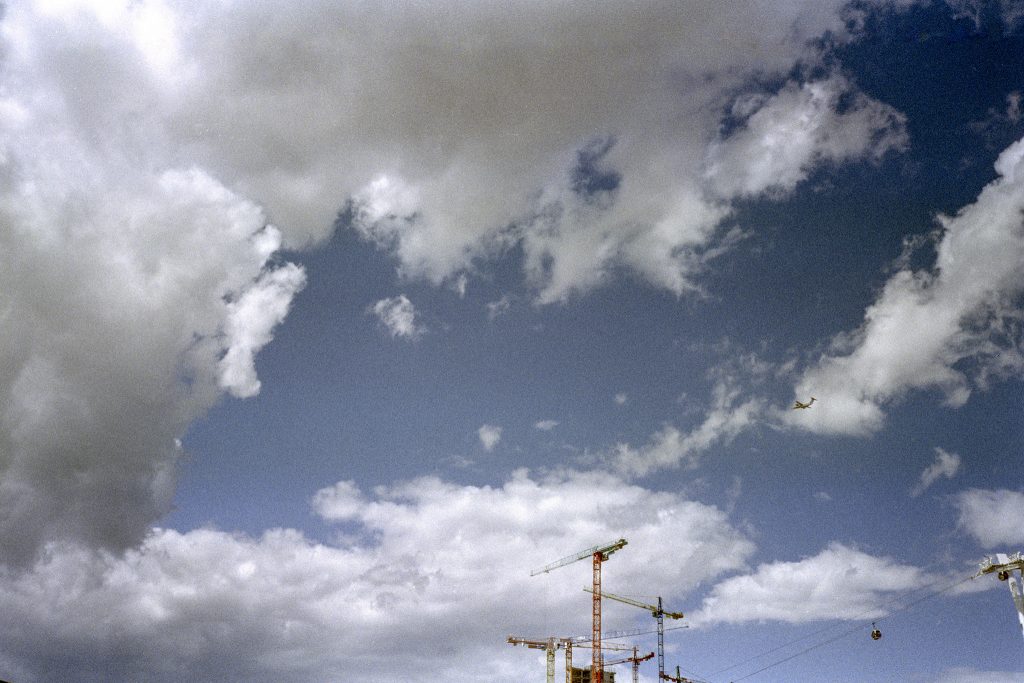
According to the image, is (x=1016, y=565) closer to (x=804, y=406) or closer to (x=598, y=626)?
(x=804, y=406)

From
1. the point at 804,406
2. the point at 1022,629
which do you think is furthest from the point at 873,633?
the point at 804,406

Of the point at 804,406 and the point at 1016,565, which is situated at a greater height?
the point at 804,406

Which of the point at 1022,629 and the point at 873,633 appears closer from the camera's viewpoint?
the point at 1022,629

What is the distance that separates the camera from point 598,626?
637ft

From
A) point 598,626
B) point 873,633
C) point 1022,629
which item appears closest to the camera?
point 1022,629

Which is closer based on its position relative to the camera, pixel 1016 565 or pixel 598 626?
pixel 1016 565

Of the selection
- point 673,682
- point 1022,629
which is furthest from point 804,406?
point 673,682

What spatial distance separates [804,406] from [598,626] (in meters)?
131

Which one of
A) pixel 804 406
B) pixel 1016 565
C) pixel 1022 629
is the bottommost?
pixel 1022 629

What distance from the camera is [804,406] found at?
276 ft

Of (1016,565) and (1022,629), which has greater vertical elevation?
(1016,565)

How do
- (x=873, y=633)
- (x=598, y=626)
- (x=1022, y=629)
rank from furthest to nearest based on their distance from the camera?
1. (x=598, y=626)
2. (x=873, y=633)
3. (x=1022, y=629)

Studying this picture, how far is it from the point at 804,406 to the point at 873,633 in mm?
39005

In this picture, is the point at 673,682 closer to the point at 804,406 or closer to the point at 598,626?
the point at 598,626
